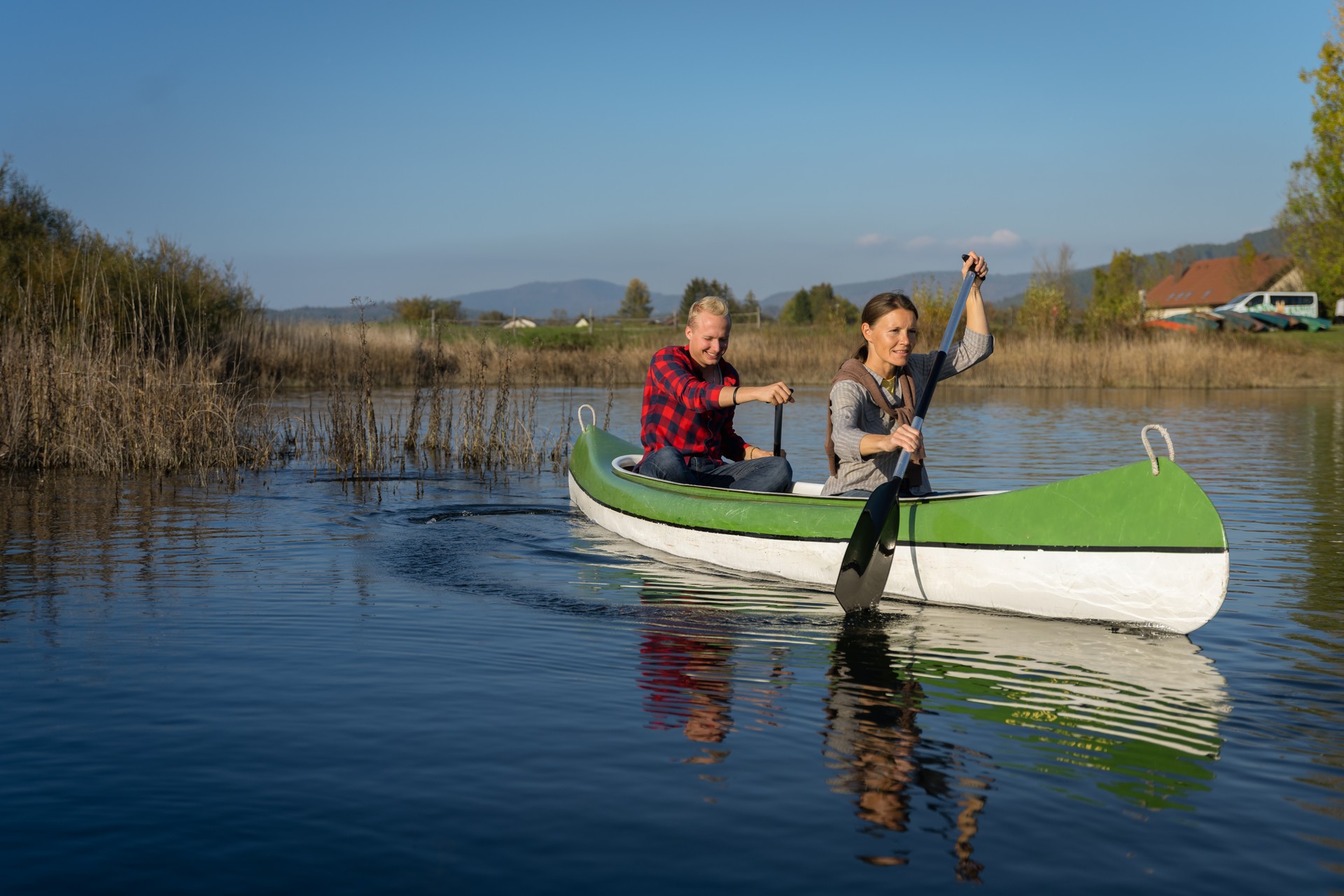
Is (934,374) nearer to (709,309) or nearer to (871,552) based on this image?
(871,552)

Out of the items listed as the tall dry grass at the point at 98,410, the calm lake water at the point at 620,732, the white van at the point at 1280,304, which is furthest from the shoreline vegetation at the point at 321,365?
the white van at the point at 1280,304

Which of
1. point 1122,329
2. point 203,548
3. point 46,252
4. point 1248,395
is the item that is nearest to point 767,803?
point 203,548

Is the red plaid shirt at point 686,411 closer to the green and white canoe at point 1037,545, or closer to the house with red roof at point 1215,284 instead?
the green and white canoe at point 1037,545

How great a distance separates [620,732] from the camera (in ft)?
12.9

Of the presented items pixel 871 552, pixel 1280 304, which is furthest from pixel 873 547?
pixel 1280 304

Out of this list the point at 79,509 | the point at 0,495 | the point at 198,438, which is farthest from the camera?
the point at 198,438

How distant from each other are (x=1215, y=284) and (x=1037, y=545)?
248 feet

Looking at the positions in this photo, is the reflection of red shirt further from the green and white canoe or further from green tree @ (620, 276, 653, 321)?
green tree @ (620, 276, 653, 321)

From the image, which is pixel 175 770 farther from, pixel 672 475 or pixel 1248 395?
pixel 1248 395

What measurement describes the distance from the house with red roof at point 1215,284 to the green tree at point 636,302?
27526 millimetres

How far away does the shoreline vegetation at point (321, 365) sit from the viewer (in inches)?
428

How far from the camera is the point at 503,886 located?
2.75 metres

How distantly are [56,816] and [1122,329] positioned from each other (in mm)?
29302

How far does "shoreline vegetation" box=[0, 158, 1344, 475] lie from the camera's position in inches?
428
